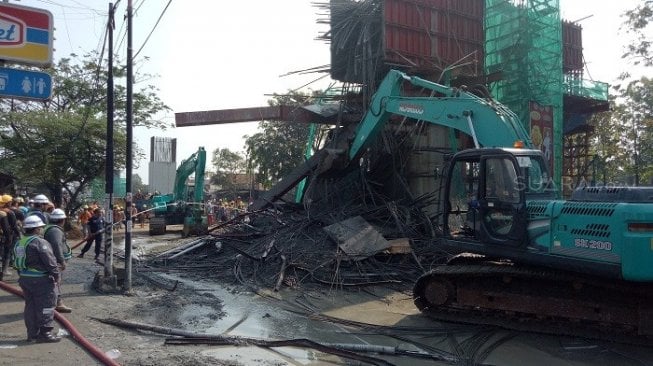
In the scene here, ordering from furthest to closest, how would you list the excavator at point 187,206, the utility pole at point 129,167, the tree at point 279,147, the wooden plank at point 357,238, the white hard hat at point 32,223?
the tree at point 279,147
the excavator at point 187,206
the wooden plank at point 357,238
the utility pole at point 129,167
the white hard hat at point 32,223

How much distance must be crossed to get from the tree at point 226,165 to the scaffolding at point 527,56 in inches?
1729

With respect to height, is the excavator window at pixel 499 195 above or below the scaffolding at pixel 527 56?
below

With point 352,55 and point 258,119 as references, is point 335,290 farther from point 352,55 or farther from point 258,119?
point 352,55

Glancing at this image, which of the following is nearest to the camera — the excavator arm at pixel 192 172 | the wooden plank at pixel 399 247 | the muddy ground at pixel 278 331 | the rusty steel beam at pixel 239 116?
the muddy ground at pixel 278 331

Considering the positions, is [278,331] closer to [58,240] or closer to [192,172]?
[58,240]

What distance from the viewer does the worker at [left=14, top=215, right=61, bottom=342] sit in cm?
675

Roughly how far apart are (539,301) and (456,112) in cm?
384

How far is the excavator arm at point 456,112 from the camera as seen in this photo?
9.15 metres

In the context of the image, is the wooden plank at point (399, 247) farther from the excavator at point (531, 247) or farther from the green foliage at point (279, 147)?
the green foliage at point (279, 147)

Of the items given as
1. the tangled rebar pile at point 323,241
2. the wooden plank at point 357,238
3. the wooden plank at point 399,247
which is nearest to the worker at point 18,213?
the tangled rebar pile at point 323,241

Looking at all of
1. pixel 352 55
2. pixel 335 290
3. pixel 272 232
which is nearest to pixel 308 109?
pixel 352 55

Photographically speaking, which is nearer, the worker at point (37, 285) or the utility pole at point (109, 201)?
the worker at point (37, 285)

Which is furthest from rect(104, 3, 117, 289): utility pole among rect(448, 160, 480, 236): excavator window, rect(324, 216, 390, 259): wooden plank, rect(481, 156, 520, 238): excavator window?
rect(481, 156, 520, 238): excavator window

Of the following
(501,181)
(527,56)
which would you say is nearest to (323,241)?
(501,181)
